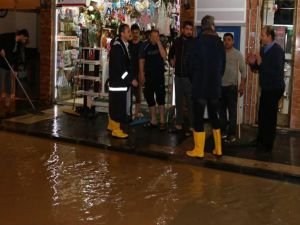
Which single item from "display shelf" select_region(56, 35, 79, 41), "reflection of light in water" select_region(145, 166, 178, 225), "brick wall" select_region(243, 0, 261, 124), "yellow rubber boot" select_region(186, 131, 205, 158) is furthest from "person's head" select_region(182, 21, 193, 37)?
"display shelf" select_region(56, 35, 79, 41)

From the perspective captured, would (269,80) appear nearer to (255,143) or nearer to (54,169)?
(255,143)

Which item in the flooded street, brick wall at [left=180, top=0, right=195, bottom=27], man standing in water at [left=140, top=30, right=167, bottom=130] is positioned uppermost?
brick wall at [left=180, top=0, right=195, bottom=27]

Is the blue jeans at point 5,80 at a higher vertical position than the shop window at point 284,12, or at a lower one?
lower

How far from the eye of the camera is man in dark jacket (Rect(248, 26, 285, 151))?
791 cm

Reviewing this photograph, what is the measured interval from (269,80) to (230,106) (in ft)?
3.17

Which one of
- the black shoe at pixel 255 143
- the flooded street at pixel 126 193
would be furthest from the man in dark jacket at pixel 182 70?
the flooded street at pixel 126 193

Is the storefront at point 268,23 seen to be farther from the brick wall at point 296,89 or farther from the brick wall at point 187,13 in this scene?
the brick wall at point 187,13

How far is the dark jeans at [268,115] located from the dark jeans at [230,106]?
0.54 meters

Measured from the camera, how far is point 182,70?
894 centimetres

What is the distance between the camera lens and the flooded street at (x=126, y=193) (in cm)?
552

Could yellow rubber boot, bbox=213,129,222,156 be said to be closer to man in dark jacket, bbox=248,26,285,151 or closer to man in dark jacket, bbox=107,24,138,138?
man in dark jacket, bbox=248,26,285,151

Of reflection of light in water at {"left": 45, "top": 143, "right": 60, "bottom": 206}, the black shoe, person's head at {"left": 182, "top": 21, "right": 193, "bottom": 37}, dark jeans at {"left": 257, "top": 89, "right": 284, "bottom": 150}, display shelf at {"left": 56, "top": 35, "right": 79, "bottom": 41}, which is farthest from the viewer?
display shelf at {"left": 56, "top": 35, "right": 79, "bottom": 41}

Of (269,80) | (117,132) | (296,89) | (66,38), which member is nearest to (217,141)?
(269,80)

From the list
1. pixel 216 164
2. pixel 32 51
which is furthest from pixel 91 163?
pixel 32 51
